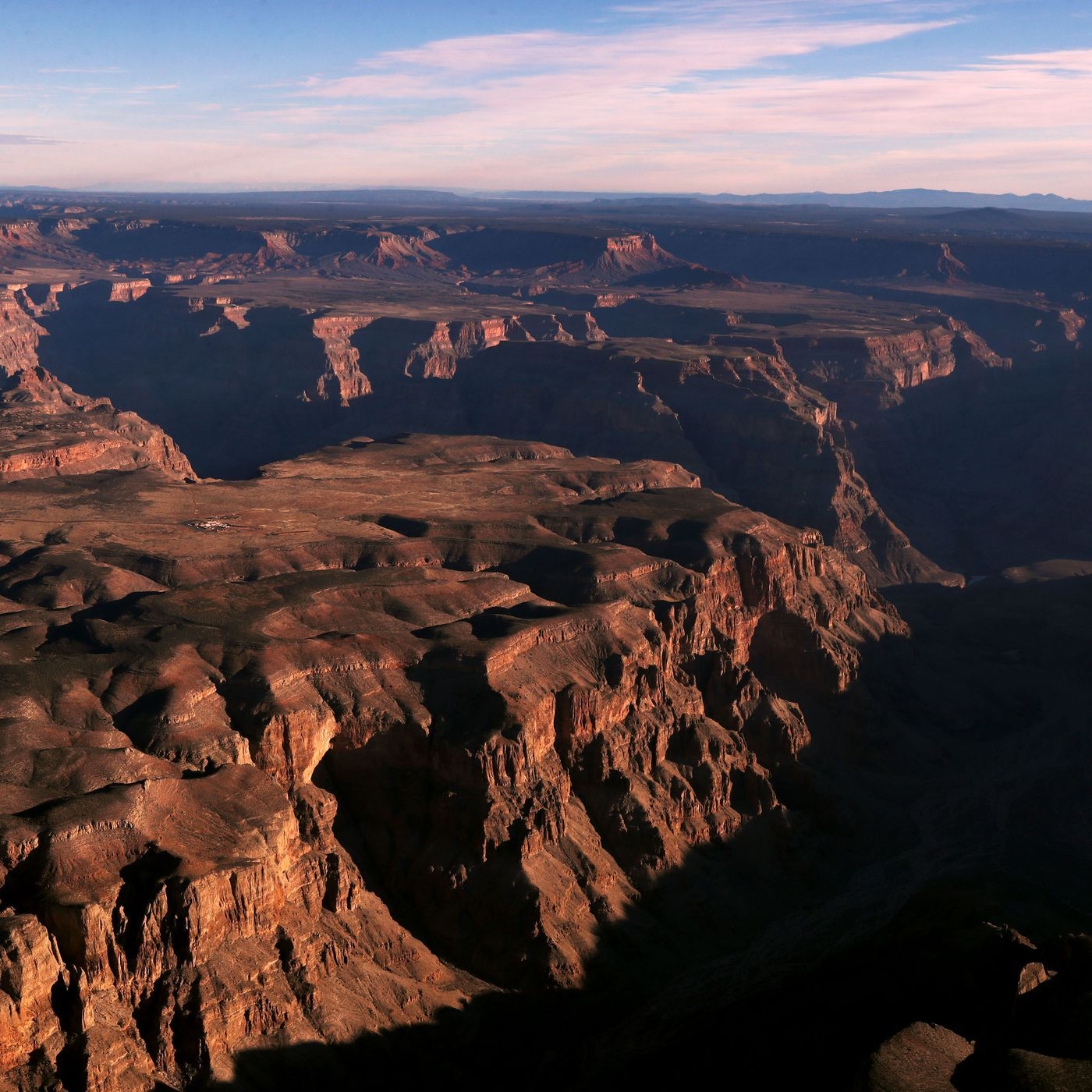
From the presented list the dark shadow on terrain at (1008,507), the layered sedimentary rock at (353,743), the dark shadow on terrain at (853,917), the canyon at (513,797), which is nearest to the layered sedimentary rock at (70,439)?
the canyon at (513,797)

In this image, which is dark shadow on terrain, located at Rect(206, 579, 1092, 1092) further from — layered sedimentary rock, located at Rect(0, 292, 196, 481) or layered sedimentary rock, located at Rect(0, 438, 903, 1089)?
layered sedimentary rock, located at Rect(0, 292, 196, 481)

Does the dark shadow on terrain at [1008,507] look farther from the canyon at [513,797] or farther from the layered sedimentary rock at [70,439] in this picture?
the layered sedimentary rock at [70,439]

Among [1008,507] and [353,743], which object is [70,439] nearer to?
[353,743]

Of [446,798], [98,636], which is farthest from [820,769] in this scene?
[98,636]

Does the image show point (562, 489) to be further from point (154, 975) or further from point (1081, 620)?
point (154, 975)

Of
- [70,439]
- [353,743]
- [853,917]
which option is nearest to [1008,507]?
[70,439]

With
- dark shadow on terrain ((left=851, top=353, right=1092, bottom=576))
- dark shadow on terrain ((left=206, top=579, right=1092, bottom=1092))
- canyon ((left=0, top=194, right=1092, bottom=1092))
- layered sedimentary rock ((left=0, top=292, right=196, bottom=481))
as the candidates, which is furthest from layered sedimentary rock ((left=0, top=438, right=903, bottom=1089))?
dark shadow on terrain ((left=851, top=353, right=1092, bottom=576))
